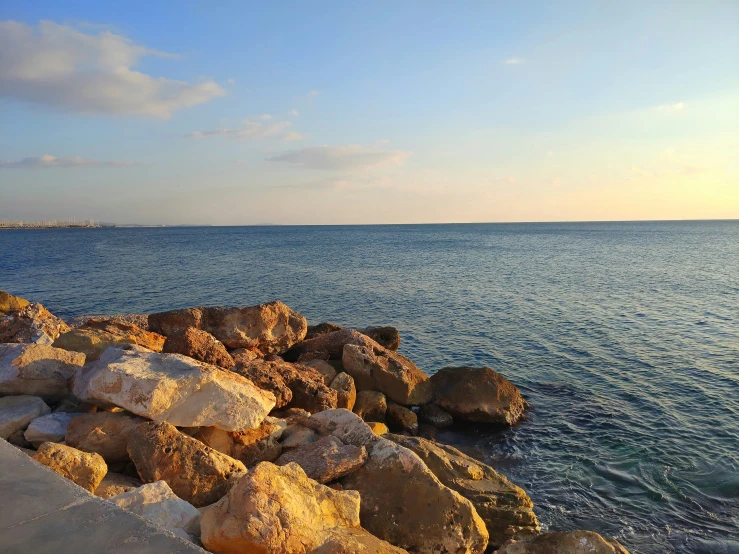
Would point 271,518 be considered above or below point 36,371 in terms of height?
below

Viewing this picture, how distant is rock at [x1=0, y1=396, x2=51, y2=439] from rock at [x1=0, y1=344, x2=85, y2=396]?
0.39 m

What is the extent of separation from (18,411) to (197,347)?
3.44 meters

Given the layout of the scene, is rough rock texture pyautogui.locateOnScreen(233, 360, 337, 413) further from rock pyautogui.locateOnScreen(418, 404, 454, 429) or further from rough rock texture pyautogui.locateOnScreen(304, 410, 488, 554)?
rock pyautogui.locateOnScreen(418, 404, 454, 429)

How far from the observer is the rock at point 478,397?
50.0ft

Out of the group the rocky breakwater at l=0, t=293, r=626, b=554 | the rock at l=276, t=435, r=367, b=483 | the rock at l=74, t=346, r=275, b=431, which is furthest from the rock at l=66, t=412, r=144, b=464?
the rock at l=276, t=435, r=367, b=483

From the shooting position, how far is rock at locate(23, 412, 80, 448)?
8469mm

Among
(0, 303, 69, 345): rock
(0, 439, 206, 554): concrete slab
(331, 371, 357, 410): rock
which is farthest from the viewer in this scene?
(331, 371, 357, 410): rock

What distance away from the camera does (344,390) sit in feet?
45.5

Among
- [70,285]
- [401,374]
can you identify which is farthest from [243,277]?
[401,374]

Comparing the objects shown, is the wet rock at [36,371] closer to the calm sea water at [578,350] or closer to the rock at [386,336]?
the calm sea water at [578,350]

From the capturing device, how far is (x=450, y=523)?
7.93m

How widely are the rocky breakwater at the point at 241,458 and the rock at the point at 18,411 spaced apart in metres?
0.02

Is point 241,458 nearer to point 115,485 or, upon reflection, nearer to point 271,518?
point 115,485

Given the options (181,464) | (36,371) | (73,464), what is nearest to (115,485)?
(73,464)
